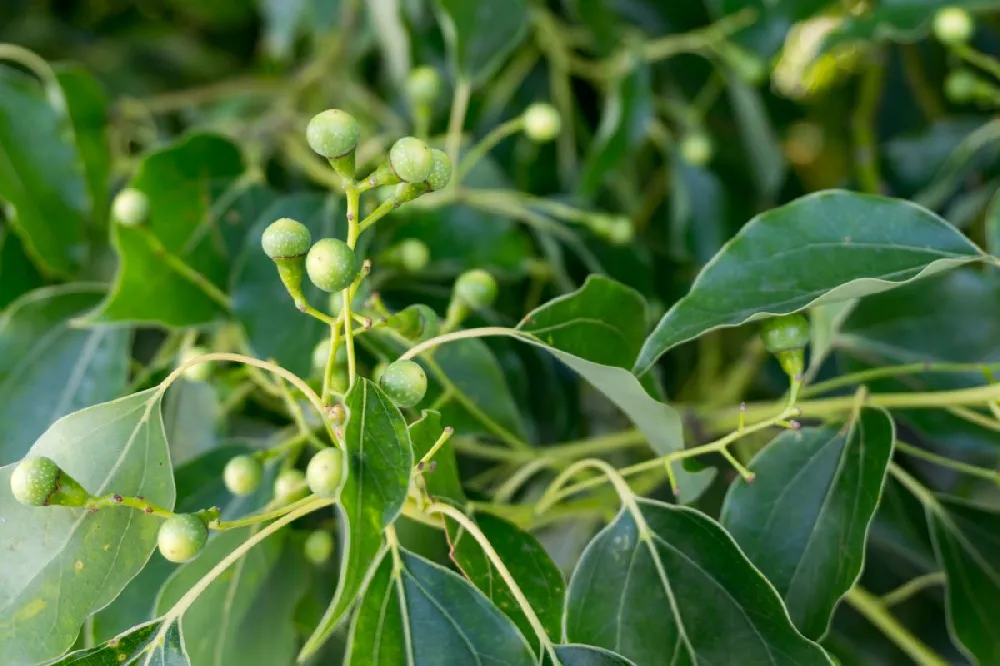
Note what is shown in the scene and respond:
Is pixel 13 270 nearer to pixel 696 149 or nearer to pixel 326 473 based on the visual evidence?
pixel 326 473

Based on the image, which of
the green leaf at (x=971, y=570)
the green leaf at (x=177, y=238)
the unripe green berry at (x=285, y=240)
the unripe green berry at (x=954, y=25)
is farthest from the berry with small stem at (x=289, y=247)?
the unripe green berry at (x=954, y=25)

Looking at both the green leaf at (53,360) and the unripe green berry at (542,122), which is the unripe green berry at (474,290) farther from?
the green leaf at (53,360)

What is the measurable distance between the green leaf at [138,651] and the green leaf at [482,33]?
47 cm

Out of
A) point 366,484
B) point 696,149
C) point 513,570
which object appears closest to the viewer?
point 366,484

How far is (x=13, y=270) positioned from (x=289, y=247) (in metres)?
0.43

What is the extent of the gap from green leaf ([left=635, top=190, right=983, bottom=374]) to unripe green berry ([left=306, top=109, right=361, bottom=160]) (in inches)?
7.2

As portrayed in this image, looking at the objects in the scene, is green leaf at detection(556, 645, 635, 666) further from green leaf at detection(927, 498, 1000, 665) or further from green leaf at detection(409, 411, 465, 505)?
green leaf at detection(927, 498, 1000, 665)

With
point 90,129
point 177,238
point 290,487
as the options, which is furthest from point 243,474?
point 90,129

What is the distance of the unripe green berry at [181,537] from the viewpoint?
1.43ft

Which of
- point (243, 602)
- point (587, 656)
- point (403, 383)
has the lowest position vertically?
point (243, 602)

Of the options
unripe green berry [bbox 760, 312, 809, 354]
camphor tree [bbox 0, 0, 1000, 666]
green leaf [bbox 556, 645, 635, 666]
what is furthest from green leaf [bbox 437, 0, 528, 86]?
green leaf [bbox 556, 645, 635, 666]

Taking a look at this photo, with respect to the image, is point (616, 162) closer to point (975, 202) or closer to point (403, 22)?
point (403, 22)

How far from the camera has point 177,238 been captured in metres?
0.68

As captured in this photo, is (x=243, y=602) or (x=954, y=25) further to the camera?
(x=954, y=25)
